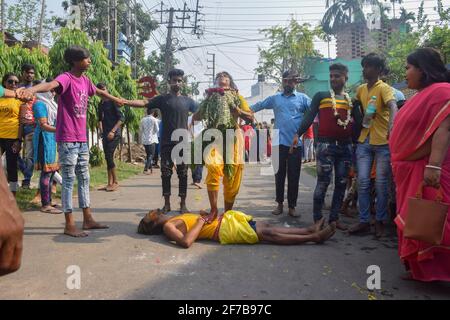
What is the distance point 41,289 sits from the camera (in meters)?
2.93

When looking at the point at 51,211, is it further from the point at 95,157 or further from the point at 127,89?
the point at 127,89

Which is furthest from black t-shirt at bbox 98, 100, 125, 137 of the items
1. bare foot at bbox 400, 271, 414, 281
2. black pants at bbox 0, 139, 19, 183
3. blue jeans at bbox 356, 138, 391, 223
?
bare foot at bbox 400, 271, 414, 281

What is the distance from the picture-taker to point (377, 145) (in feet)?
15.0

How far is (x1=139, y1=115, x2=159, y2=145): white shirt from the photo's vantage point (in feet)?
38.4

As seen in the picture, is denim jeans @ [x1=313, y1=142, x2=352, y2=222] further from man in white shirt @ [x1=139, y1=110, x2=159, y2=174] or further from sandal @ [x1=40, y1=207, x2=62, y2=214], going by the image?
man in white shirt @ [x1=139, y1=110, x2=159, y2=174]

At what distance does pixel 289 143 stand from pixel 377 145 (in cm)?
149

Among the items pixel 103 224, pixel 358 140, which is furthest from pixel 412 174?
pixel 103 224

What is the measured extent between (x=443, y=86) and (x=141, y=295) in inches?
110

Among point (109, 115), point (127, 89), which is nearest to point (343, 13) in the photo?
point (127, 89)

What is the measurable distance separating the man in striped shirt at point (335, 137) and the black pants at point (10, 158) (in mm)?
4260

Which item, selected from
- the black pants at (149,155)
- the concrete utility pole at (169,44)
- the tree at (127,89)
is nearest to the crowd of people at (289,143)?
the black pants at (149,155)

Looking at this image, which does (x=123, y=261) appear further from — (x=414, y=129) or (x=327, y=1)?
(x=327, y=1)

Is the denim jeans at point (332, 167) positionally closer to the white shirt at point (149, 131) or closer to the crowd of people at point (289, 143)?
the crowd of people at point (289, 143)

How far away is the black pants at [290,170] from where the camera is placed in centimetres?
569
